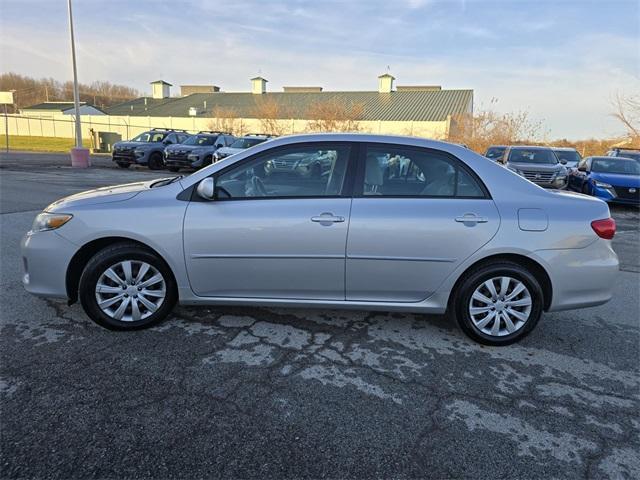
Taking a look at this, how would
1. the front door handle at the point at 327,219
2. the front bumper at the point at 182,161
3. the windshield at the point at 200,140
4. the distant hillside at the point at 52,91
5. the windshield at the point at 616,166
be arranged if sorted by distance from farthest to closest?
the distant hillside at the point at 52,91, the windshield at the point at 200,140, the front bumper at the point at 182,161, the windshield at the point at 616,166, the front door handle at the point at 327,219

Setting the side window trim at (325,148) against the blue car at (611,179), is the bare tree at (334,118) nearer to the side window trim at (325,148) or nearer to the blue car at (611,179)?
the blue car at (611,179)

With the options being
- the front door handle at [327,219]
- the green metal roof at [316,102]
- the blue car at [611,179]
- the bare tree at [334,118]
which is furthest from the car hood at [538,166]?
the green metal roof at [316,102]

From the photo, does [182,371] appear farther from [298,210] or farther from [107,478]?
[298,210]

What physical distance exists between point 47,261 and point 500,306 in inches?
144

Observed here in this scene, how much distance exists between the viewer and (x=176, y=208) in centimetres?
338

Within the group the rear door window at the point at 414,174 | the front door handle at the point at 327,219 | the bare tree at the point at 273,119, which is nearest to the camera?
the front door handle at the point at 327,219

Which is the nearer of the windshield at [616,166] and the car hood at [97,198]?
the car hood at [97,198]

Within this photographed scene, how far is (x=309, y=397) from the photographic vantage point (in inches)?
106

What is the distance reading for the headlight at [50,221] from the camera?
341cm

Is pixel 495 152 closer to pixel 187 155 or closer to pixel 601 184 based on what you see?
pixel 601 184

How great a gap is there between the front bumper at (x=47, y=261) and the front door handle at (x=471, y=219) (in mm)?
3054

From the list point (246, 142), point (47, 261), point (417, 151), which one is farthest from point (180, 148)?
point (417, 151)

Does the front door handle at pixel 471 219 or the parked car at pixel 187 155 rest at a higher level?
the parked car at pixel 187 155

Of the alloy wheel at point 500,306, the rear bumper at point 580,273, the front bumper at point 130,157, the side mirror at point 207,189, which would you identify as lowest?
the alloy wheel at point 500,306
